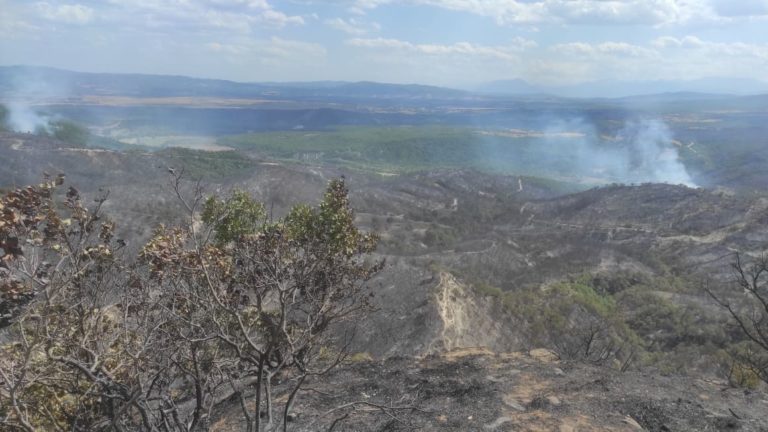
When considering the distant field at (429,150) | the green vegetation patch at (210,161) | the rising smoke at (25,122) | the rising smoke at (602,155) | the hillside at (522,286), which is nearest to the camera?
the hillside at (522,286)

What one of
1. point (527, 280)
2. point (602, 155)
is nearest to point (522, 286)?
point (527, 280)

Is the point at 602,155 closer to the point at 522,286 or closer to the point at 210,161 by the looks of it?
the point at 210,161

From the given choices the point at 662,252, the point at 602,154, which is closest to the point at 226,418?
the point at 662,252

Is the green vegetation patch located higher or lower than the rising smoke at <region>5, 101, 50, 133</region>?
lower

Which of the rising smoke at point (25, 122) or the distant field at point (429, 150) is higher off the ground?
the rising smoke at point (25, 122)

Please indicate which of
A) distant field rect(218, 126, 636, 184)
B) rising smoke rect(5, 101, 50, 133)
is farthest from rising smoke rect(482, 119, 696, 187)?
rising smoke rect(5, 101, 50, 133)

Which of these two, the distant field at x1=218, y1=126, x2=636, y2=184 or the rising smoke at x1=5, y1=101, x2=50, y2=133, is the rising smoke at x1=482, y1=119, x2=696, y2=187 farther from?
the rising smoke at x1=5, y1=101, x2=50, y2=133

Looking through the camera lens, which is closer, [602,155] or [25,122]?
[25,122]

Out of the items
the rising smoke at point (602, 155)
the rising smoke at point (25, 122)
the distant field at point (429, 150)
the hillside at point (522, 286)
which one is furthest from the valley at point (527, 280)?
the distant field at point (429, 150)

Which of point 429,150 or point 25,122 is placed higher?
point 25,122

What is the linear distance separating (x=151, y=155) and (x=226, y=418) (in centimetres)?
8186

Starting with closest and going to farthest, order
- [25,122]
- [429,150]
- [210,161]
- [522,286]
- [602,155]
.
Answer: [522,286]
[210,161]
[25,122]
[602,155]
[429,150]

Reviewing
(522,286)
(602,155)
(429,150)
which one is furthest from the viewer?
(429,150)

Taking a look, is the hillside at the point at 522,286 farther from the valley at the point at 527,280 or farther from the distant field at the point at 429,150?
the distant field at the point at 429,150
